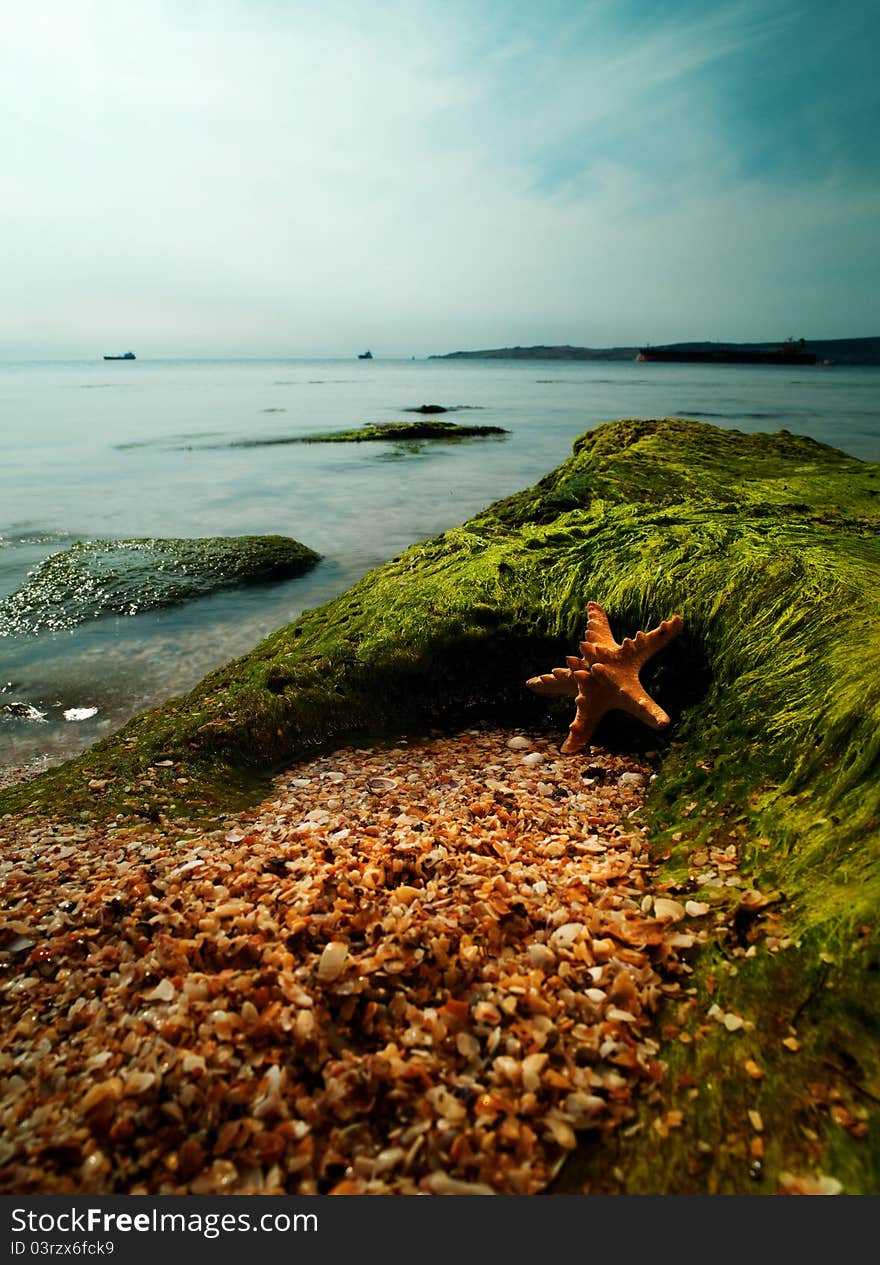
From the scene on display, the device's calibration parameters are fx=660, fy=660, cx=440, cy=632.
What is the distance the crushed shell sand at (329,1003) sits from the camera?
6.00ft

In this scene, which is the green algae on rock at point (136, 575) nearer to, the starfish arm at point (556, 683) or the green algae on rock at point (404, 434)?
the starfish arm at point (556, 683)

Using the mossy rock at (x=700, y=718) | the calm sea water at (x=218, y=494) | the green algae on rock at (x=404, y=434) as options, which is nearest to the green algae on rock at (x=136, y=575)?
the calm sea water at (x=218, y=494)

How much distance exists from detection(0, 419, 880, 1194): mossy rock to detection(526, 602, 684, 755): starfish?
0.68ft

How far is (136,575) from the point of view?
9.57 metres

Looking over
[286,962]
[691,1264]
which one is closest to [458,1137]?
[691,1264]

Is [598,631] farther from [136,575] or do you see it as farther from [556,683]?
[136,575]

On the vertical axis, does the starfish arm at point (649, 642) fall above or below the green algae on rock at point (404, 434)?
below

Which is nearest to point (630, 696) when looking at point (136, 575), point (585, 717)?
point (585, 717)

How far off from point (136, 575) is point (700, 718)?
8352 millimetres

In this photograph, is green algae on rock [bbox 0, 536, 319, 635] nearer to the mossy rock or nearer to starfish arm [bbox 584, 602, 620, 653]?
the mossy rock

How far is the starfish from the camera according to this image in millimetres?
3904

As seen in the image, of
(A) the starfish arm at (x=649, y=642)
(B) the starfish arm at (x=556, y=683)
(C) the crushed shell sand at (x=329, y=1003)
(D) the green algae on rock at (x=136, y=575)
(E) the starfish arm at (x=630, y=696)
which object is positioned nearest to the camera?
(C) the crushed shell sand at (x=329, y=1003)

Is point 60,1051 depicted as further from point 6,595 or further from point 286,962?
point 6,595

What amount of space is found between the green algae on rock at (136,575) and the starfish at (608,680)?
654cm
